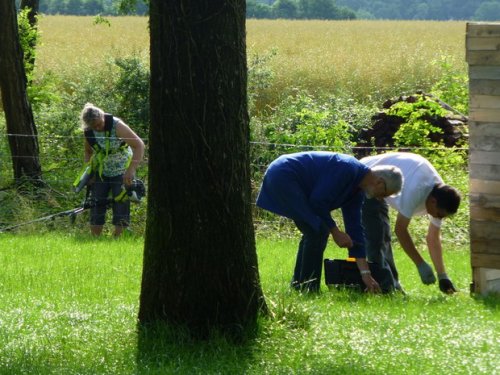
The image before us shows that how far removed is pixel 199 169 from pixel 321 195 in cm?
213

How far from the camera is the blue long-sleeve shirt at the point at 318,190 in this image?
9.51m

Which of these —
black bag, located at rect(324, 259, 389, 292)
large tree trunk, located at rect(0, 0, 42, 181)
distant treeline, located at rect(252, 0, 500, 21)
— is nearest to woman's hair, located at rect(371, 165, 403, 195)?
black bag, located at rect(324, 259, 389, 292)

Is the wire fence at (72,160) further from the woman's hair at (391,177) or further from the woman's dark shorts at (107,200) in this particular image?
the woman's hair at (391,177)

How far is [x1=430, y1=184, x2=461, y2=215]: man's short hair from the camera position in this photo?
9641 mm

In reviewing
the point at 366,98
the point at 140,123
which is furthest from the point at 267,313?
the point at 366,98

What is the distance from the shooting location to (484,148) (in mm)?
10305

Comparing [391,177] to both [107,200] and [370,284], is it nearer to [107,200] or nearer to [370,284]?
[370,284]

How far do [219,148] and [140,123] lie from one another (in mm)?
14799

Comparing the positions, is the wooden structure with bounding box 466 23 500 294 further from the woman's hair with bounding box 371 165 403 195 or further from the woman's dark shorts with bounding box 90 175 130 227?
the woman's dark shorts with bounding box 90 175 130 227

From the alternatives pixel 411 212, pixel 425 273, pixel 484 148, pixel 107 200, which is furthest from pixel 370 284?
pixel 107 200

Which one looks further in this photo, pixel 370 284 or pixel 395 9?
pixel 395 9

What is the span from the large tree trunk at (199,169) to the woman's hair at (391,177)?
76.6 inches

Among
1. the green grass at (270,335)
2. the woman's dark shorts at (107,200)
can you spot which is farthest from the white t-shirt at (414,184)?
the woman's dark shorts at (107,200)

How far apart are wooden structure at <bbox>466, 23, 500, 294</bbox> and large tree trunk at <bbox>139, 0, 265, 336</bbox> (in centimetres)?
331
